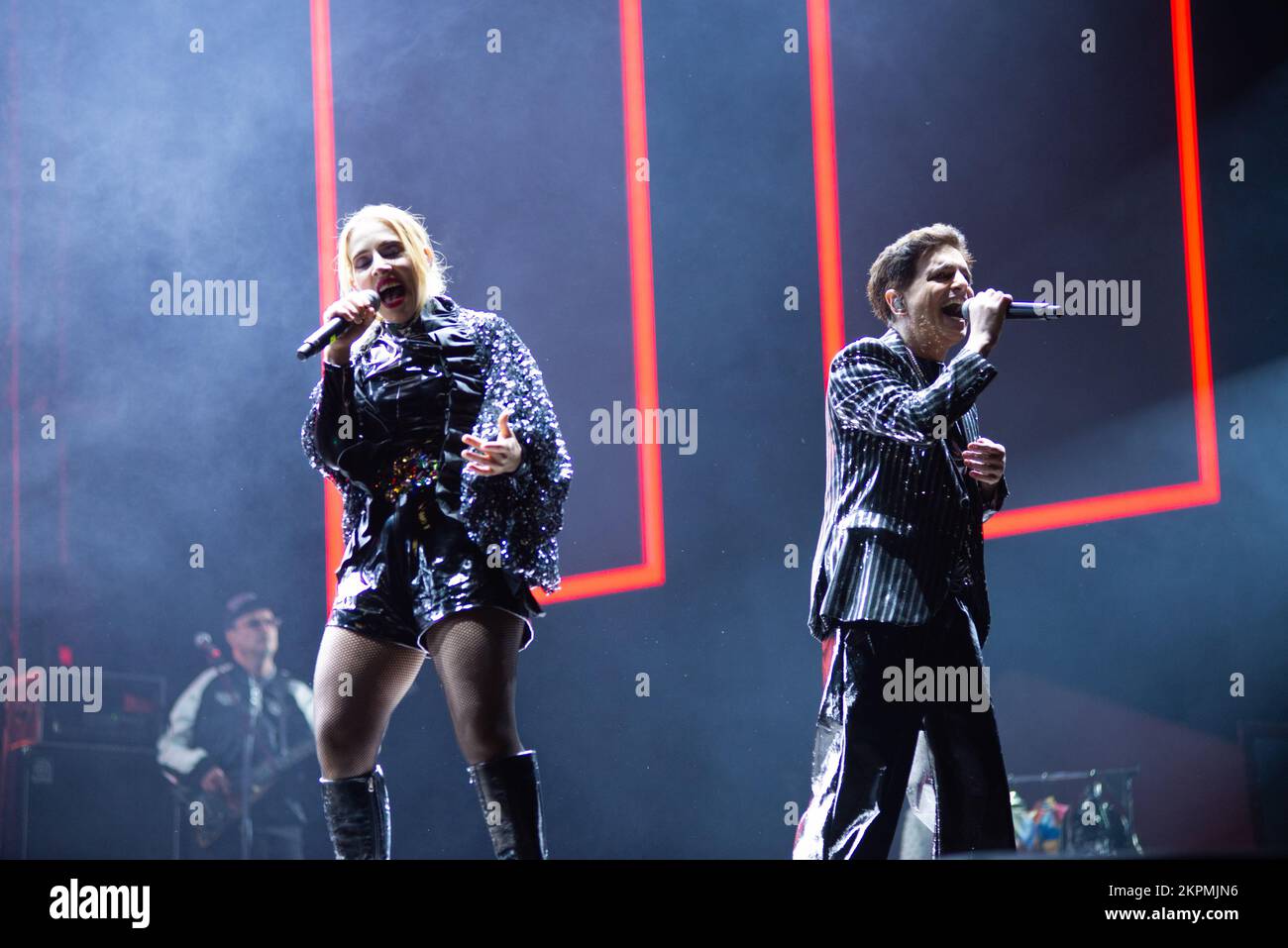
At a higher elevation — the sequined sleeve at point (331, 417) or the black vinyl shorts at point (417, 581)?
the sequined sleeve at point (331, 417)

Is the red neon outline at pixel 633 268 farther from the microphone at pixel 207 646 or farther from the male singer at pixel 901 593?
the male singer at pixel 901 593

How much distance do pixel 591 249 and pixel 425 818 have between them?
1.66m

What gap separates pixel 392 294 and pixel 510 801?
1.20 meters

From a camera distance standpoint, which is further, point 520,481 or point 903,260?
point 903,260

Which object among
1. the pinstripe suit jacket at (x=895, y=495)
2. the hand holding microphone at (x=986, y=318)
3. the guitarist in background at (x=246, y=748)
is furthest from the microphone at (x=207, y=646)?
the hand holding microphone at (x=986, y=318)

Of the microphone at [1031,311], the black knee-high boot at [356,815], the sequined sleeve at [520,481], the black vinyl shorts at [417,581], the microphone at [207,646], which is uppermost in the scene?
the microphone at [1031,311]

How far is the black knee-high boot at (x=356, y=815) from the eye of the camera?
3.03 m

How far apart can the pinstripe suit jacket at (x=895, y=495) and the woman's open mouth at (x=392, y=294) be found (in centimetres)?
106

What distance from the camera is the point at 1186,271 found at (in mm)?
3945

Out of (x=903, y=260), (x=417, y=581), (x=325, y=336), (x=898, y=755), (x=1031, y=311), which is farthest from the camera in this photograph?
(x=903, y=260)

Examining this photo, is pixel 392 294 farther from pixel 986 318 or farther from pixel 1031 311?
pixel 1031 311

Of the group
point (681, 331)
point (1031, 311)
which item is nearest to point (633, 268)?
point (681, 331)

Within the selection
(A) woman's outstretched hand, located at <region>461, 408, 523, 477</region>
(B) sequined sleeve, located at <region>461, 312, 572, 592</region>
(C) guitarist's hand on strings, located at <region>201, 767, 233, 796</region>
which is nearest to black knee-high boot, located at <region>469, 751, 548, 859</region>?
(B) sequined sleeve, located at <region>461, 312, 572, 592</region>

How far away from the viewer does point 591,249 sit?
3912mm
